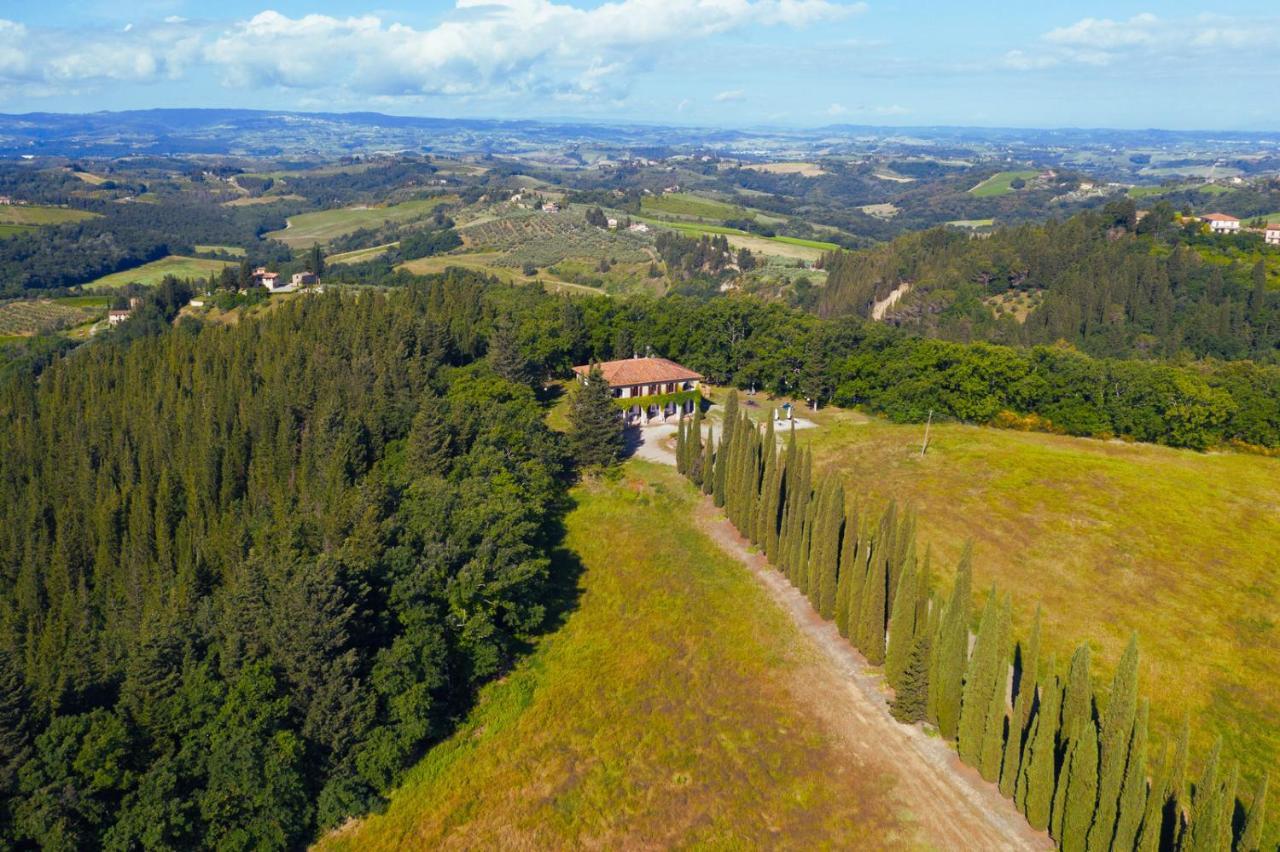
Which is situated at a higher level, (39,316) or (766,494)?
(766,494)

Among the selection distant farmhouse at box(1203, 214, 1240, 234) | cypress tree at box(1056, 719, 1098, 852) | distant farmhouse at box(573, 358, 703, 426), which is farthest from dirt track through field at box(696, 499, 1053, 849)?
distant farmhouse at box(1203, 214, 1240, 234)

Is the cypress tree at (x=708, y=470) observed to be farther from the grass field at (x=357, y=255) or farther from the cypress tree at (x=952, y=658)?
the grass field at (x=357, y=255)

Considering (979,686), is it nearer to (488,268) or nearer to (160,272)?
(488,268)

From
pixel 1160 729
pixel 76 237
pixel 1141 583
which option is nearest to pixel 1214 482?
pixel 1141 583

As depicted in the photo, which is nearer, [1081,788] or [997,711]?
[1081,788]

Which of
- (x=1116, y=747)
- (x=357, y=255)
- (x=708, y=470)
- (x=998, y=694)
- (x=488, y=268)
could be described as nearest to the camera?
(x=1116, y=747)

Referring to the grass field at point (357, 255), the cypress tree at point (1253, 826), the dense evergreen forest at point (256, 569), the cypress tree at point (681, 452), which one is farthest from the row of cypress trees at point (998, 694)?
the grass field at point (357, 255)

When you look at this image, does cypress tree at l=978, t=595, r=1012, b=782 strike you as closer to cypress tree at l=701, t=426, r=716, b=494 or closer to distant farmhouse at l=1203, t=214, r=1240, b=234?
cypress tree at l=701, t=426, r=716, b=494

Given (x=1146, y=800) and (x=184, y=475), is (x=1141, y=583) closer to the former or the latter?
(x=1146, y=800)

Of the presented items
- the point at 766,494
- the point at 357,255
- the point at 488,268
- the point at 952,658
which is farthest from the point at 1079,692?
the point at 357,255
